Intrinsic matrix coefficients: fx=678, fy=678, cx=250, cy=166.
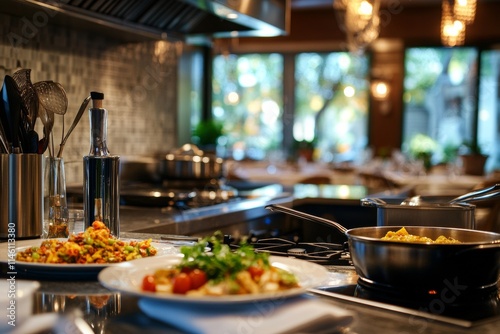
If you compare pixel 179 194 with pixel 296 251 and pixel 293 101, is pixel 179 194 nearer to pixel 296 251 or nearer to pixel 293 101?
pixel 296 251

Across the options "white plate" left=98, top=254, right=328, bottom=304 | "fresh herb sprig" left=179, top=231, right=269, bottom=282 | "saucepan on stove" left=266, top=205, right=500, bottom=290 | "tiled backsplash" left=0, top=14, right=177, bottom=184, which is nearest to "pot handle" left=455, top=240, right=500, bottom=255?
"saucepan on stove" left=266, top=205, right=500, bottom=290

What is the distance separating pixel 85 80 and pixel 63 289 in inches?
78.8

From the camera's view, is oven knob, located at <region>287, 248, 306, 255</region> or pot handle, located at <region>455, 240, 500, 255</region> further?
oven knob, located at <region>287, 248, 306, 255</region>

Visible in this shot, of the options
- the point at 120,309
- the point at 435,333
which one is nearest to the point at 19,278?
the point at 120,309

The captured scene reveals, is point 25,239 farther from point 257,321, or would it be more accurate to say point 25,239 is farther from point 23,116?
point 257,321

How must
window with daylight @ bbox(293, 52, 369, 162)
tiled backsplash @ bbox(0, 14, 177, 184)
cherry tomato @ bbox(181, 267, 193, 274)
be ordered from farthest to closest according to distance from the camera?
window with daylight @ bbox(293, 52, 369, 162)
tiled backsplash @ bbox(0, 14, 177, 184)
cherry tomato @ bbox(181, 267, 193, 274)

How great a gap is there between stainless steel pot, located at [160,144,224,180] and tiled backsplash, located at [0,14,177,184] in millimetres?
333

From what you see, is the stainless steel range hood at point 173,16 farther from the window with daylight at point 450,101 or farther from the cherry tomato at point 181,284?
the window with daylight at point 450,101

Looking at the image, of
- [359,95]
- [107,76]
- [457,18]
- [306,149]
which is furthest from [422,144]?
[107,76]

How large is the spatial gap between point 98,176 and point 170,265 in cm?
51

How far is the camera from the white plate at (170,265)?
91 centimetres

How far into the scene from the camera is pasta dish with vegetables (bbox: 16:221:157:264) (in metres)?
1.26

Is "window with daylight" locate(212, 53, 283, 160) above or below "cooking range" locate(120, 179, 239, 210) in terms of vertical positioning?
above

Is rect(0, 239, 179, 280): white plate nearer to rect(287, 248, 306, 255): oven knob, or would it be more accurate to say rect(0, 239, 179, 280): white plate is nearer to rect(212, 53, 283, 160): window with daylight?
rect(287, 248, 306, 255): oven knob
